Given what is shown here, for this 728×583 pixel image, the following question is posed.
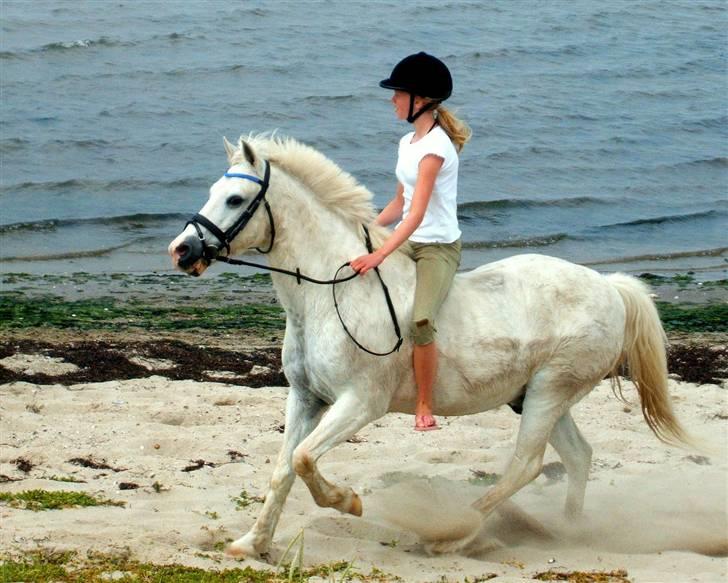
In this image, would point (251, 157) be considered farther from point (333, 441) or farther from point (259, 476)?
point (259, 476)

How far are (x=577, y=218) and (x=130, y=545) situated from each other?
49.9 ft

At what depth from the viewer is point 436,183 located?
6.36m

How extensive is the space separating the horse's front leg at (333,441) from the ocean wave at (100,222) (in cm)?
1279

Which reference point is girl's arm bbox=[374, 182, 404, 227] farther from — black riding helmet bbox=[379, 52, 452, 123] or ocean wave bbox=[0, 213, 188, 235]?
ocean wave bbox=[0, 213, 188, 235]

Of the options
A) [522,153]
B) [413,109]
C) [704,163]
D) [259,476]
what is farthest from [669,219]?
[413,109]

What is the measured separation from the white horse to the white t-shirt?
0.22 m

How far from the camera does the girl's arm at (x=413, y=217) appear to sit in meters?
6.11

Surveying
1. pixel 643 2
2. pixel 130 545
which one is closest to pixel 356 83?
pixel 643 2

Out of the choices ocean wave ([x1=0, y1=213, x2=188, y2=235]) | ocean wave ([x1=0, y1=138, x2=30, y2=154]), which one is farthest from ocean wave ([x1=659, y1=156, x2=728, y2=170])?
ocean wave ([x1=0, y1=138, x2=30, y2=154])

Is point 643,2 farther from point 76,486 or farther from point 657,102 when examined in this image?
point 76,486

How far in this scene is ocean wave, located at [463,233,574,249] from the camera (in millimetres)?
18016

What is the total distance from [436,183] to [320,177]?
0.64 m

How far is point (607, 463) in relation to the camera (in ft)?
26.3

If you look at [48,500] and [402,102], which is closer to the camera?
[402,102]
